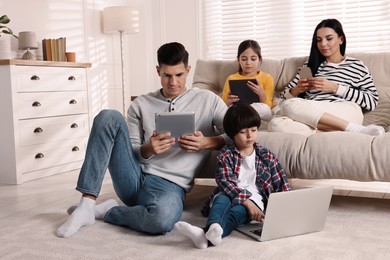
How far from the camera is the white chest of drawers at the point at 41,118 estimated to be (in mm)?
3475

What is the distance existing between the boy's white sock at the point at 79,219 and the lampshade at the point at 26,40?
2069 millimetres

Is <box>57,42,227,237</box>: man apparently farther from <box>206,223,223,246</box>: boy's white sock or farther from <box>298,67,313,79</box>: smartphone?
<box>298,67,313,79</box>: smartphone

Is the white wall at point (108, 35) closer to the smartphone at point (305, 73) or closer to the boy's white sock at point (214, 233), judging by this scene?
the smartphone at point (305, 73)

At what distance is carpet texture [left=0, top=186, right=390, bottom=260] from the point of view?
6.09ft

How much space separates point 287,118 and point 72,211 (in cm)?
124

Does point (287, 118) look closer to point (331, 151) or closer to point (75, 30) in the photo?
point (331, 151)

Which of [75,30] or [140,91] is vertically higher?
[75,30]

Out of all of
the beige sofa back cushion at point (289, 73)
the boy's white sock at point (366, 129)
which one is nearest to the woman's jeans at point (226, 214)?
the boy's white sock at point (366, 129)

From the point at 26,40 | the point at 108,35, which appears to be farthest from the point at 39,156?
the point at 108,35

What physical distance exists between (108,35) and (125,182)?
3213 millimetres

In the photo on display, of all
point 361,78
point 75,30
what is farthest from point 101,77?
point 361,78

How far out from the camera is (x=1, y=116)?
3492mm

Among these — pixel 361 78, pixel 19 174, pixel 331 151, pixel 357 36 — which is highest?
pixel 357 36

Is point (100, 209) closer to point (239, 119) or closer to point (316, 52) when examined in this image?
point (239, 119)
